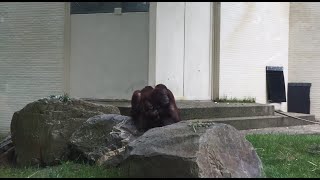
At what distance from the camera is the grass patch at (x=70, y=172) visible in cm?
580

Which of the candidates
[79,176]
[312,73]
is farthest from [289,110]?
[79,176]

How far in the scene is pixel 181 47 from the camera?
1054 cm

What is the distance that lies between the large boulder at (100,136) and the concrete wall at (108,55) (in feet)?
10.2

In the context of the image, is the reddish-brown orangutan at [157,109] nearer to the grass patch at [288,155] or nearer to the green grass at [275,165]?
the green grass at [275,165]

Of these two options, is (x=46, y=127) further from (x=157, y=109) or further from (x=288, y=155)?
(x=288, y=155)

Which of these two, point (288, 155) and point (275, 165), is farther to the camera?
point (288, 155)

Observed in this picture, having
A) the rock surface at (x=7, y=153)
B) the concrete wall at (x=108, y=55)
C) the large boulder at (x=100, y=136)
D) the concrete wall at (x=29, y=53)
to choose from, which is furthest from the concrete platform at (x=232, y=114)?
the rock surface at (x=7, y=153)

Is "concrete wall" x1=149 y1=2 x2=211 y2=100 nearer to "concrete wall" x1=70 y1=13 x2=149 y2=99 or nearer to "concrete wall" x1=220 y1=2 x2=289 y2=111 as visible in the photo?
"concrete wall" x1=70 y1=13 x2=149 y2=99

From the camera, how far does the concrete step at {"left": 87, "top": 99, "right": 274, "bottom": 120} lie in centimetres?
920

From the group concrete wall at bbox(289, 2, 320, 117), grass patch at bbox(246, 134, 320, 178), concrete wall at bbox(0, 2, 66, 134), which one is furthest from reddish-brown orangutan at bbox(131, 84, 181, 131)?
concrete wall at bbox(289, 2, 320, 117)

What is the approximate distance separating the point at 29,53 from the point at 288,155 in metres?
6.37

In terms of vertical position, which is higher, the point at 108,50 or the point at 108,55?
the point at 108,50

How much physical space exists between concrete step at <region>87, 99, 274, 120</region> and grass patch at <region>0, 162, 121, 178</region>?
2.58 meters

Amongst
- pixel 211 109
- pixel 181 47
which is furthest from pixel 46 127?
pixel 181 47
